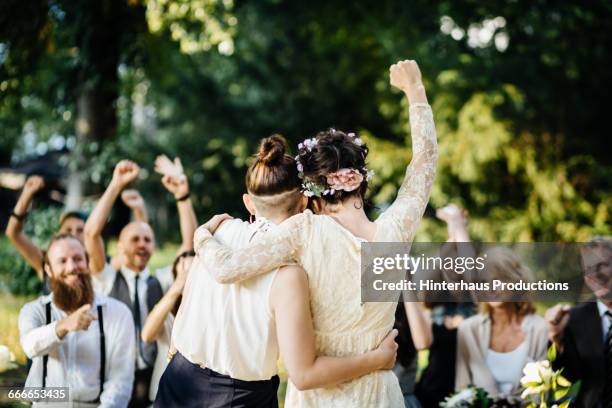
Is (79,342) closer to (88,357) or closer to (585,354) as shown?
(88,357)

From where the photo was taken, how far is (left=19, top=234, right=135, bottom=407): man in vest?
3.43 meters

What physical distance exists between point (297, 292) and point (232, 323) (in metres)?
0.29

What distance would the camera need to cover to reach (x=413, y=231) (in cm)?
238

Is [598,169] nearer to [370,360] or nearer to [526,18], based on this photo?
[526,18]

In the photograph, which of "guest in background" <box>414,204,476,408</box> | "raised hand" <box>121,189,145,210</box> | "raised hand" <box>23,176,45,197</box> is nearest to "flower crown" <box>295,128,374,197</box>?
"guest in background" <box>414,204,476,408</box>

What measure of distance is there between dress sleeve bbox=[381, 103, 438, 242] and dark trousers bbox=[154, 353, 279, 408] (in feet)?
2.60

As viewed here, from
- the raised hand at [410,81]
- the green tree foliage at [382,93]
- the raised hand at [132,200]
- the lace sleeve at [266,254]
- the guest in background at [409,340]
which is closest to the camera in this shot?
the lace sleeve at [266,254]

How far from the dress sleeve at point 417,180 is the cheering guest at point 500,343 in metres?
1.71

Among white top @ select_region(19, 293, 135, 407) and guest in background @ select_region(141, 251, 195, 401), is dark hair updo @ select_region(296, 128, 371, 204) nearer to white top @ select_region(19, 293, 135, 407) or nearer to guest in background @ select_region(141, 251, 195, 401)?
guest in background @ select_region(141, 251, 195, 401)

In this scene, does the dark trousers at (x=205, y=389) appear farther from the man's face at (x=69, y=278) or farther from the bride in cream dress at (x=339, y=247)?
the man's face at (x=69, y=278)

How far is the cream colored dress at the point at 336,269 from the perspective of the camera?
222 cm

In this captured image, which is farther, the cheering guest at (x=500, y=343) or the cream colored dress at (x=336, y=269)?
the cheering guest at (x=500, y=343)

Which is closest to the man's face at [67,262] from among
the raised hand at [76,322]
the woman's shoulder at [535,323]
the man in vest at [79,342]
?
the man in vest at [79,342]

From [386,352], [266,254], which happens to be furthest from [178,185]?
[386,352]
